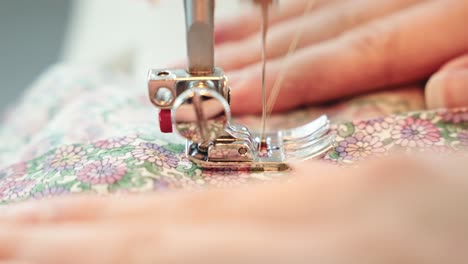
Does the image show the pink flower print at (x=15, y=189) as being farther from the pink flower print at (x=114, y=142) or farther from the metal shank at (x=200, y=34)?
the metal shank at (x=200, y=34)

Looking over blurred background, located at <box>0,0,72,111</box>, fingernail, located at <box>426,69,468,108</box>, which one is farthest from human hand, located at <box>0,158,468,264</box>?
blurred background, located at <box>0,0,72,111</box>

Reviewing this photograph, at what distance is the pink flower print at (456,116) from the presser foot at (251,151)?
0.57ft

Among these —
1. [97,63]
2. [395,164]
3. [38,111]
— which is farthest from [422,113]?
[97,63]

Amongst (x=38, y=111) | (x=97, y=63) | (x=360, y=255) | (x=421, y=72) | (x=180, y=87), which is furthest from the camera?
(x=97, y=63)

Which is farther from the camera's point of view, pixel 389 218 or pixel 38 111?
pixel 38 111

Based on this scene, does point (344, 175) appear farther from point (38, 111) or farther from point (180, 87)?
point (38, 111)

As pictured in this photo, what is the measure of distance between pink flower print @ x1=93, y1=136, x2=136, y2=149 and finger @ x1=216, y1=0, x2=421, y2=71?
35cm

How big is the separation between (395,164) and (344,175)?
0.17 feet

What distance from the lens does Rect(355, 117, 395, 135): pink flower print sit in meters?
0.73

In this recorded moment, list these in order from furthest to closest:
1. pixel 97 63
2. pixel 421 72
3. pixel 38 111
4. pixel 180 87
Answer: pixel 97 63 < pixel 38 111 < pixel 421 72 < pixel 180 87

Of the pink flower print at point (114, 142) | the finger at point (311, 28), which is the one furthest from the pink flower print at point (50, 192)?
the finger at point (311, 28)

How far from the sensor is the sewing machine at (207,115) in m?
0.58

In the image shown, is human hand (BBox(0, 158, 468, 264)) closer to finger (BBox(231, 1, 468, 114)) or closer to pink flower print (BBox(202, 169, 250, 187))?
pink flower print (BBox(202, 169, 250, 187))

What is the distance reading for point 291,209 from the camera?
480 millimetres
